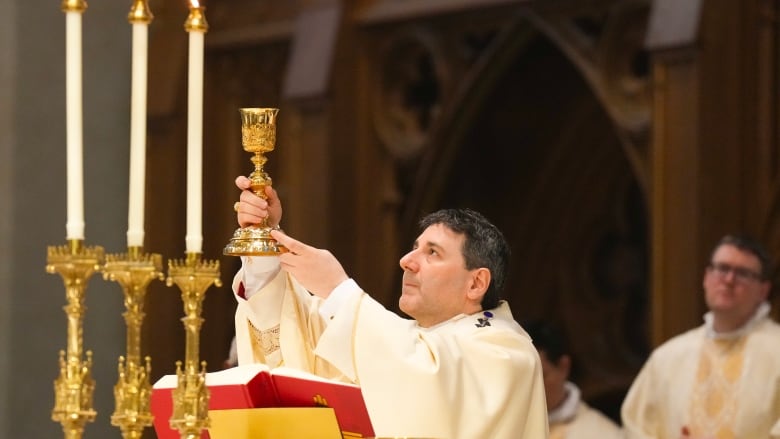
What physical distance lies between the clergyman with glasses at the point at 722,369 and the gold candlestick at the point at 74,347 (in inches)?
183

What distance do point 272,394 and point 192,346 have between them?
2.53ft

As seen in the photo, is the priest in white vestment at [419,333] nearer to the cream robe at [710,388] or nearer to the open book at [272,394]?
the open book at [272,394]

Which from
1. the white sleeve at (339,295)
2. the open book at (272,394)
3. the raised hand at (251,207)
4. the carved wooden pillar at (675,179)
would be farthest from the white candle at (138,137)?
the carved wooden pillar at (675,179)

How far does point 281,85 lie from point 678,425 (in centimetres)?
404

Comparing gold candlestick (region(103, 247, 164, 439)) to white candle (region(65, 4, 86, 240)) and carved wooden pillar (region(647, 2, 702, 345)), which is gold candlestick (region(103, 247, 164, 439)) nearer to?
white candle (region(65, 4, 86, 240))

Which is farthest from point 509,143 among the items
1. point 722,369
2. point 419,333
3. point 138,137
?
point 138,137

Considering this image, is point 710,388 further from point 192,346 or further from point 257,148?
point 192,346

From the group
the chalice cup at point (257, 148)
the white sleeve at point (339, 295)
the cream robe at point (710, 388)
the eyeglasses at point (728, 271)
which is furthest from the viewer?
the cream robe at point (710, 388)

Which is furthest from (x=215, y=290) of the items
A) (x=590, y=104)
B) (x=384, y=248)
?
(x=590, y=104)

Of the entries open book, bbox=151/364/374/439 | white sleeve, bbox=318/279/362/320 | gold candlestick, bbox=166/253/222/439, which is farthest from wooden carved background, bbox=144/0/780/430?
gold candlestick, bbox=166/253/222/439

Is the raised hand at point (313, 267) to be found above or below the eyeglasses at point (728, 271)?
above

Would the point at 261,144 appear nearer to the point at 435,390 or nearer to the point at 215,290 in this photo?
the point at 435,390

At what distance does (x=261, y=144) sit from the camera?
3.33 m

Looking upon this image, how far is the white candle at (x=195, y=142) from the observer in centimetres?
282
